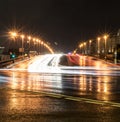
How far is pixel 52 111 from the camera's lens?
11.6 meters

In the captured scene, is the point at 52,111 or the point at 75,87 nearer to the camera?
the point at 52,111

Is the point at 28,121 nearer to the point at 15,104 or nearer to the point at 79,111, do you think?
the point at 79,111

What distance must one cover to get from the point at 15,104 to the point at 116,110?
11.4ft

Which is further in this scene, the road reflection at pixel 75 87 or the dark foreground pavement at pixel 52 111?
the road reflection at pixel 75 87

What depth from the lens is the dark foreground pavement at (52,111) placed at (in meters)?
10.3

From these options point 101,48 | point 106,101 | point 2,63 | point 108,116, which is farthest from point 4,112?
point 101,48

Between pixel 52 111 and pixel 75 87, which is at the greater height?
pixel 52 111

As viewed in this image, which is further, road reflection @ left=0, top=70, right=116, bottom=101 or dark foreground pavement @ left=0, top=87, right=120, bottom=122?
road reflection @ left=0, top=70, right=116, bottom=101

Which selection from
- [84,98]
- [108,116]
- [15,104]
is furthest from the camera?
[84,98]

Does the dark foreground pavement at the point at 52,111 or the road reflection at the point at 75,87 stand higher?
the dark foreground pavement at the point at 52,111

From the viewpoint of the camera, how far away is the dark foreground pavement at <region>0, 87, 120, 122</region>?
10.3m

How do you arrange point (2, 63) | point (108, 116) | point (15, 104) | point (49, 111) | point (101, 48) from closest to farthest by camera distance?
point (108, 116)
point (49, 111)
point (15, 104)
point (2, 63)
point (101, 48)

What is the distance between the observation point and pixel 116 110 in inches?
465

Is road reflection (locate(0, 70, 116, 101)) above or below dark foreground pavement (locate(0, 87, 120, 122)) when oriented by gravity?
below
